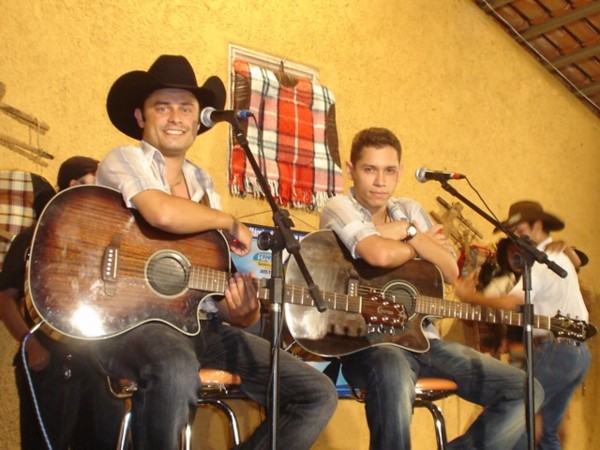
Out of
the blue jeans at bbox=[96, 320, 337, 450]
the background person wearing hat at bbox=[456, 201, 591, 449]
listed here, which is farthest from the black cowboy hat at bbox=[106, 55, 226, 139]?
the background person wearing hat at bbox=[456, 201, 591, 449]

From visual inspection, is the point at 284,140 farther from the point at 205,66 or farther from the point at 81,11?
the point at 81,11

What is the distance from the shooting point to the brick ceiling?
20.1 feet

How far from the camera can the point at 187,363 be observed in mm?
2867

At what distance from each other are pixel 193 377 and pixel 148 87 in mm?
1294

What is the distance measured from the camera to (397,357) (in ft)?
11.4

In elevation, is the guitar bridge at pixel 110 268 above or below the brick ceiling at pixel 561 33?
below

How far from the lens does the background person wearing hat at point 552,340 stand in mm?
4680

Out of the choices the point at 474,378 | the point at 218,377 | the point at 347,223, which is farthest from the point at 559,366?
the point at 218,377

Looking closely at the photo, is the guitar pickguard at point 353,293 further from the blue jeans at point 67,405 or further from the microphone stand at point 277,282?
the blue jeans at point 67,405

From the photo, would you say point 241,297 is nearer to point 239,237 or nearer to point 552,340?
point 239,237

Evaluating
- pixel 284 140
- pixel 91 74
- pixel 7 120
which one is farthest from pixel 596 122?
pixel 7 120

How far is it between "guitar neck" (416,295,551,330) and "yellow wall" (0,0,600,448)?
1466mm

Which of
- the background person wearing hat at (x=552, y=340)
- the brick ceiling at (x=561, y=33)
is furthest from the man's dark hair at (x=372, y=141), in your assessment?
the brick ceiling at (x=561, y=33)

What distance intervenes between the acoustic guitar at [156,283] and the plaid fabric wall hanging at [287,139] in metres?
1.22
